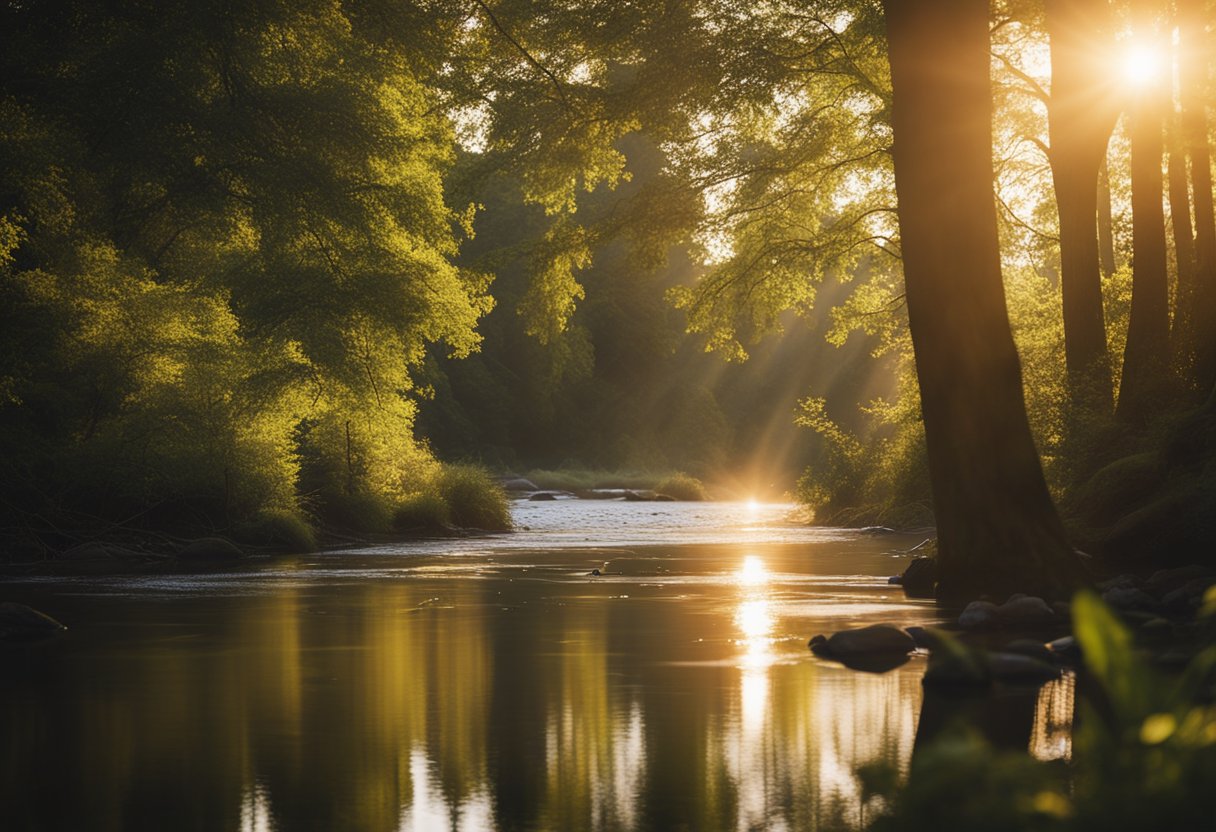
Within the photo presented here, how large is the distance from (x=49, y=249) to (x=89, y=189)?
1.50 meters

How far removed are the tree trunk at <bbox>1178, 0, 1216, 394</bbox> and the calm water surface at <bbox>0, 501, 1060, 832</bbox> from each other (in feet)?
19.6

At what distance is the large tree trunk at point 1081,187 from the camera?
2172 centimetres

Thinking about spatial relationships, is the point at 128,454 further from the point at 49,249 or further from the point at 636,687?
the point at 636,687

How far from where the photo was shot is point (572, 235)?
22.9 m

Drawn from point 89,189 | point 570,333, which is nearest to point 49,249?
point 89,189

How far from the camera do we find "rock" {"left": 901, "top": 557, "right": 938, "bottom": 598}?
54.0 ft

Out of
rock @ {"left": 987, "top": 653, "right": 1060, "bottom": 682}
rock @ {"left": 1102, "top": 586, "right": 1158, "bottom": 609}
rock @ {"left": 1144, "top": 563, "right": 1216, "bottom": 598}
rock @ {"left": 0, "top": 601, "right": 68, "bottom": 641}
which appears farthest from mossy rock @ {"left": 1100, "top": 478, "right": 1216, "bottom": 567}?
rock @ {"left": 0, "top": 601, "right": 68, "bottom": 641}

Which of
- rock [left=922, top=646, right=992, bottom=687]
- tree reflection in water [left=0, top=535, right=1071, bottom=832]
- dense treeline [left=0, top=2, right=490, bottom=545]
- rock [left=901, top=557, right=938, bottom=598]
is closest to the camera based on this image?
tree reflection in water [left=0, top=535, right=1071, bottom=832]

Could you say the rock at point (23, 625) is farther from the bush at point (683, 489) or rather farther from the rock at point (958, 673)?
the bush at point (683, 489)

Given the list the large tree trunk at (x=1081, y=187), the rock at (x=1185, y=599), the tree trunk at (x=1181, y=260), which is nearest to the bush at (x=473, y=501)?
the large tree trunk at (x=1081, y=187)

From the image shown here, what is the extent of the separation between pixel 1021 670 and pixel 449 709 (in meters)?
3.57

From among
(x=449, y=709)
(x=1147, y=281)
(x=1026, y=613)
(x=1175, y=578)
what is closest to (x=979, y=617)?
(x=1026, y=613)

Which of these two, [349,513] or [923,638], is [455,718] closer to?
[923,638]

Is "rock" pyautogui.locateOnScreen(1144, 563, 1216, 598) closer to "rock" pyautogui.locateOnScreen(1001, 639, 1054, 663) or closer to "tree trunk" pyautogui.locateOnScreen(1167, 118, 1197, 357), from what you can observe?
"rock" pyautogui.locateOnScreen(1001, 639, 1054, 663)
